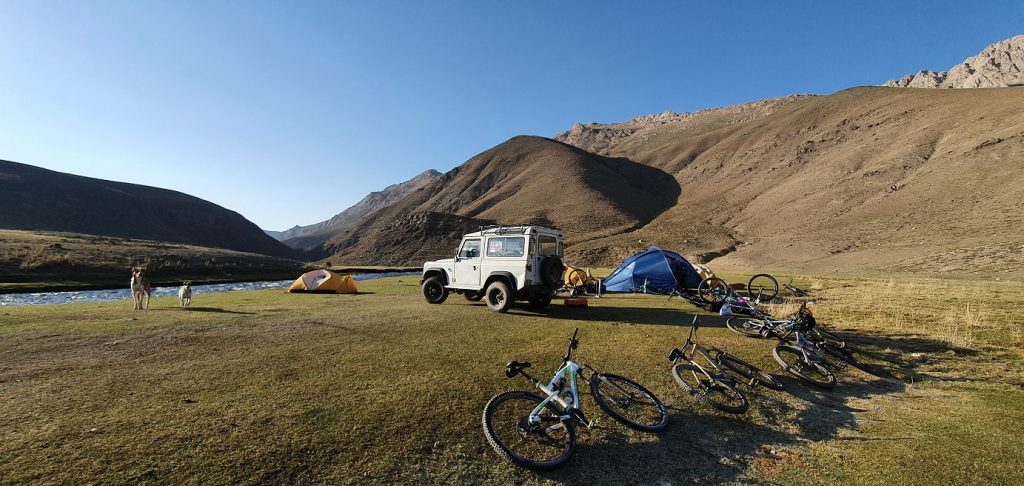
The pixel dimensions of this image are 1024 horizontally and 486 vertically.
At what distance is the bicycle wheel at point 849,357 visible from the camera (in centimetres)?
812

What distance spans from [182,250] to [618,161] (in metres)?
120

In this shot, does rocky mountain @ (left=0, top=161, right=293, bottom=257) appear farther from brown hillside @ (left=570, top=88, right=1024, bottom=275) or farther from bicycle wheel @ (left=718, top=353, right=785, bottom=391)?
bicycle wheel @ (left=718, top=353, right=785, bottom=391)

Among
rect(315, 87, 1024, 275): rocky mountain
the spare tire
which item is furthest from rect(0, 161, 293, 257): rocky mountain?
the spare tire

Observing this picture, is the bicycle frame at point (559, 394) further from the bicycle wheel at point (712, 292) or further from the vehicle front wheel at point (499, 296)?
the bicycle wheel at point (712, 292)

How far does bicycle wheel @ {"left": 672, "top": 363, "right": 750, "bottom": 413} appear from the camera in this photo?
632cm

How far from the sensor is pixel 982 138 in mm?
53250

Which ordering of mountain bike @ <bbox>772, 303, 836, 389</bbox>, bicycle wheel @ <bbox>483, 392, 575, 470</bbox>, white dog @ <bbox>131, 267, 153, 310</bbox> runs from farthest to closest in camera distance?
white dog @ <bbox>131, 267, 153, 310</bbox> → mountain bike @ <bbox>772, 303, 836, 389</bbox> → bicycle wheel @ <bbox>483, 392, 575, 470</bbox>

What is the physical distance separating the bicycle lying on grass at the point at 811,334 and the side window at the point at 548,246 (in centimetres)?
620

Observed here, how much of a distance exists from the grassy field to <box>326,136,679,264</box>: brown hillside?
69.7 metres

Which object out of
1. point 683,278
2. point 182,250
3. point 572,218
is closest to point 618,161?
point 572,218

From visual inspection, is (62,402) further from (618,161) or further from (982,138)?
(618,161)

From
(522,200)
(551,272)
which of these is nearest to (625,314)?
(551,272)

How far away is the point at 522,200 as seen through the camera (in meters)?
111

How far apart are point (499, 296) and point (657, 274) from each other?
1049 centimetres
